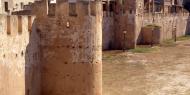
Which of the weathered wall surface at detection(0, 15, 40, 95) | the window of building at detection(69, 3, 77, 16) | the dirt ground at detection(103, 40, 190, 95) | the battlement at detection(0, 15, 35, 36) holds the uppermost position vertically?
the window of building at detection(69, 3, 77, 16)

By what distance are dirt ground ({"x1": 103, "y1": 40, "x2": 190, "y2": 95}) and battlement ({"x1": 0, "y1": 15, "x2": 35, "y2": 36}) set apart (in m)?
6.85

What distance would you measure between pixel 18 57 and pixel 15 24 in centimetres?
110

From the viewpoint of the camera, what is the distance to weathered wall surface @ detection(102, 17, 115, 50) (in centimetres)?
3597

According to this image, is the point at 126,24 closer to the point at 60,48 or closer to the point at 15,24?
the point at 60,48

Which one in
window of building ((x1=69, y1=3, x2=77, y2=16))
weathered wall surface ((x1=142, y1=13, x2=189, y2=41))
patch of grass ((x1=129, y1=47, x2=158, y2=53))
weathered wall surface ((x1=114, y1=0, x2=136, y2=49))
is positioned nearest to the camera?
window of building ((x1=69, y1=3, x2=77, y2=16))

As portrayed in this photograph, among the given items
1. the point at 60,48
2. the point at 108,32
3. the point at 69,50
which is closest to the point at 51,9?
the point at 60,48

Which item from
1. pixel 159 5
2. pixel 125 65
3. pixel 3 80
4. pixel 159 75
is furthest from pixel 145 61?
pixel 159 5

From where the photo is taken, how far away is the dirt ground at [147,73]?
67.7ft

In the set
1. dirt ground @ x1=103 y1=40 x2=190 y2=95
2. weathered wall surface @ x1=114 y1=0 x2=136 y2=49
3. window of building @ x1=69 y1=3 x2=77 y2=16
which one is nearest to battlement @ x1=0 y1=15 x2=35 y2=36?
window of building @ x1=69 y1=3 x2=77 y2=16

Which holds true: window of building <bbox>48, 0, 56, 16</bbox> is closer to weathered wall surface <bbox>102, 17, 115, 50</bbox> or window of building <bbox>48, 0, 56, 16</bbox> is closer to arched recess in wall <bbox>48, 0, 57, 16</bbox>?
arched recess in wall <bbox>48, 0, 57, 16</bbox>

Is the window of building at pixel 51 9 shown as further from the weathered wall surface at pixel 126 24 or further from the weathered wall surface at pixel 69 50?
the weathered wall surface at pixel 126 24

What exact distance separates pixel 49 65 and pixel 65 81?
828 millimetres

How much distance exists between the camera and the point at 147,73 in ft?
83.4

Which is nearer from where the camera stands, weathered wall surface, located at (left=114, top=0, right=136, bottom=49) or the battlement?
the battlement
